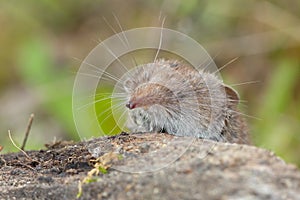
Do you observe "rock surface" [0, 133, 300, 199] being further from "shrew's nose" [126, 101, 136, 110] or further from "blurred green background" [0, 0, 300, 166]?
"blurred green background" [0, 0, 300, 166]

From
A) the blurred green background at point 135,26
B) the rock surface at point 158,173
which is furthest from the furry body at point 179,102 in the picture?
the blurred green background at point 135,26

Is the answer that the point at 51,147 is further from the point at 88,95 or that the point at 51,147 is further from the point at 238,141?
the point at 88,95

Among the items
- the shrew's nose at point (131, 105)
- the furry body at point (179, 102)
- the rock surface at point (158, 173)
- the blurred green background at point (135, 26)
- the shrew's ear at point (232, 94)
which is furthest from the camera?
the blurred green background at point (135, 26)

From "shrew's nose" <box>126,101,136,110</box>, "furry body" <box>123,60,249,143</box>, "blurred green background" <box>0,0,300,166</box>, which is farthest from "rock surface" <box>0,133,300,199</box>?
"blurred green background" <box>0,0,300,166</box>

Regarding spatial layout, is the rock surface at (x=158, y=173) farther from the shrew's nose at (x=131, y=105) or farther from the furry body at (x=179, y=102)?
the furry body at (x=179, y=102)

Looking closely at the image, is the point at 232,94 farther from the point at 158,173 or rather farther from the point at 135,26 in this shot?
the point at 135,26

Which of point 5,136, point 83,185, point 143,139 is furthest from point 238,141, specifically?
point 5,136

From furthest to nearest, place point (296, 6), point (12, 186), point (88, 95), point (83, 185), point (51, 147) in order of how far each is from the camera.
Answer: point (296, 6) < point (88, 95) < point (51, 147) < point (12, 186) < point (83, 185)
